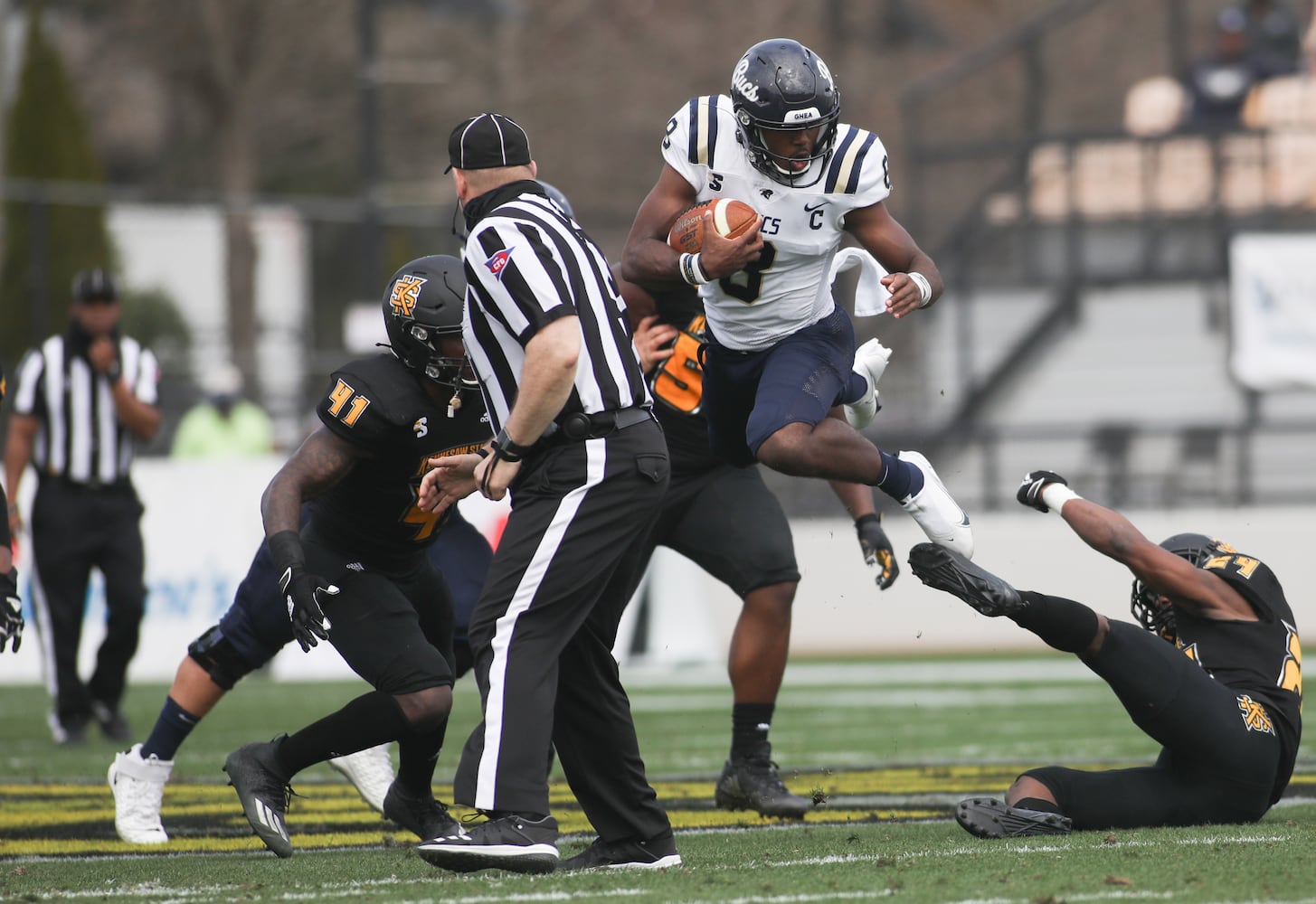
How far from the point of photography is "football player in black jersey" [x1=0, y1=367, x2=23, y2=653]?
4.88 meters

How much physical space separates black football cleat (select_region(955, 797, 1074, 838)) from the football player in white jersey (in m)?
0.80

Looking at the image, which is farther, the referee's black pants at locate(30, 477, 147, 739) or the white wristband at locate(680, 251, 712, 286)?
the referee's black pants at locate(30, 477, 147, 739)

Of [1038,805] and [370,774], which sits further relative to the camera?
[370,774]

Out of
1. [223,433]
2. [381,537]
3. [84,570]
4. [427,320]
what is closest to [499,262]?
[427,320]

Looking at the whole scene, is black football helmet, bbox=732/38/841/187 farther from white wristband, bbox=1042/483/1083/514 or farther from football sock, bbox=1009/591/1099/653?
football sock, bbox=1009/591/1099/653

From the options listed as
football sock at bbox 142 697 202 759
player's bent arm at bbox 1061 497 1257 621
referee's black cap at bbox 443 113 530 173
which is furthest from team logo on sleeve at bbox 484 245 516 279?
football sock at bbox 142 697 202 759

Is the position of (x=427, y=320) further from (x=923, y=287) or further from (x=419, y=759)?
(x=923, y=287)

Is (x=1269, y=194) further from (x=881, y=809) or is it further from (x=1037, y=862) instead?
(x=1037, y=862)

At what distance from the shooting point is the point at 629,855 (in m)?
4.68

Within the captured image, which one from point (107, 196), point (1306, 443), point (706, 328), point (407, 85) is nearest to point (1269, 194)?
point (1306, 443)

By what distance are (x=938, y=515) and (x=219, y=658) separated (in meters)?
2.06

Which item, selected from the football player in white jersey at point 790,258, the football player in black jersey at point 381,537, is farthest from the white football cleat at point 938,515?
the football player in black jersey at point 381,537

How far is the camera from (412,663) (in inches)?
202

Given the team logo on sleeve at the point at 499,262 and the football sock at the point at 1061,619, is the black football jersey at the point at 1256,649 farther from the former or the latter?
the team logo on sleeve at the point at 499,262
